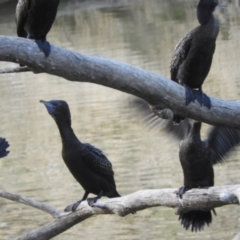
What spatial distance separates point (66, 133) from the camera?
3.79 m

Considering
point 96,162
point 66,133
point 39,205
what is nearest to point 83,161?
point 96,162

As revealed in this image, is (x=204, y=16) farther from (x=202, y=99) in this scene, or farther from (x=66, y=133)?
(x=66, y=133)

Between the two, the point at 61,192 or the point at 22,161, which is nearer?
the point at 61,192

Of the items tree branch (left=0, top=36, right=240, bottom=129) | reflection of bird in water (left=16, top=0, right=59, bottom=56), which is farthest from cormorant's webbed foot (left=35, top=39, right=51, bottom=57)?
reflection of bird in water (left=16, top=0, right=59, bottom=56)

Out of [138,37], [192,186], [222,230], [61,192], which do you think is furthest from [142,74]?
[138,37]

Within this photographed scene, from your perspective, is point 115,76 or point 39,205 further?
point 39,205

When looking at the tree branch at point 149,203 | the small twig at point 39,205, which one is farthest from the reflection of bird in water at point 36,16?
the small twig at point 39,205

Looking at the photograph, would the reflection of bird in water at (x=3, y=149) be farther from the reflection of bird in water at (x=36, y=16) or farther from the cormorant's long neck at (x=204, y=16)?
the cormorant's long neck at (x=204, y=16)

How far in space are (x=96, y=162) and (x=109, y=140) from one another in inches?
155

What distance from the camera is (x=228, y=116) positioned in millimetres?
3324

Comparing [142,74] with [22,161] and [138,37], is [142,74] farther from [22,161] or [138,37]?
[138,37]

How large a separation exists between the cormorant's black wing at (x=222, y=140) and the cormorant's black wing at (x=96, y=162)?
0.55 metres

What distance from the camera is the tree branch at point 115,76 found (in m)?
2.93

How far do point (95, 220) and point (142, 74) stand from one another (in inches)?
129
